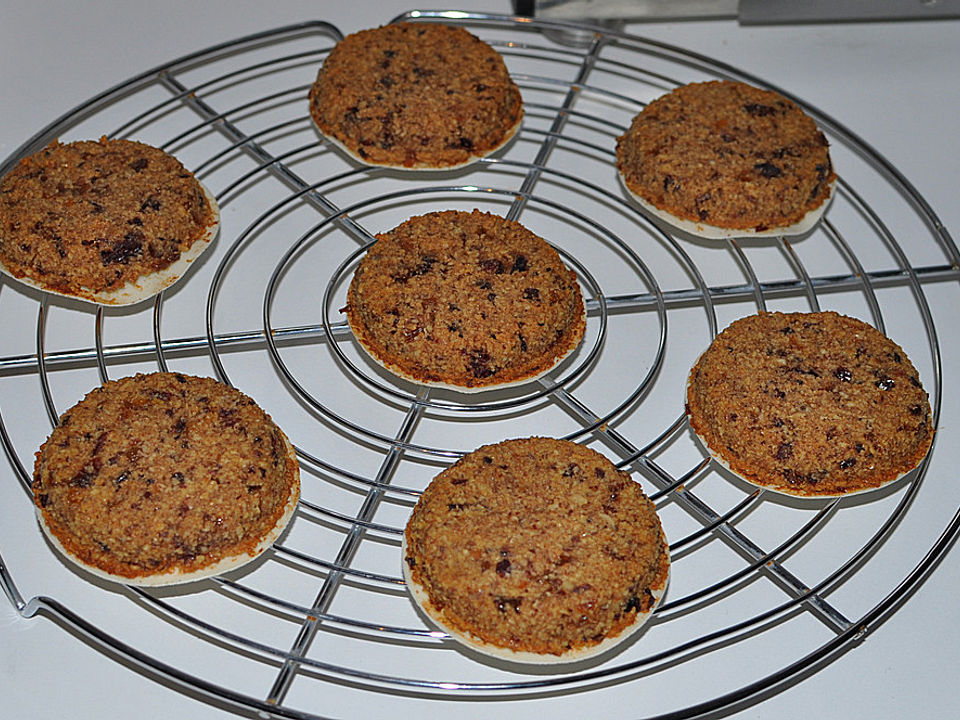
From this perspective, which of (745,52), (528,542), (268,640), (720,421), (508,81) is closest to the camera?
(528,542)

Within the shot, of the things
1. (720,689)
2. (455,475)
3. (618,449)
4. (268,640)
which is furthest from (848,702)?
(268,640)

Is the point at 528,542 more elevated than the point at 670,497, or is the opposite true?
the point at 528,542

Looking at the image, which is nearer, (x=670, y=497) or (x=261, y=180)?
(x=670, y=497)

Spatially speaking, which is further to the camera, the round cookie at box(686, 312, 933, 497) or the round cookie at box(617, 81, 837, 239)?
the round cookie at box(617, 81, 837, 239)

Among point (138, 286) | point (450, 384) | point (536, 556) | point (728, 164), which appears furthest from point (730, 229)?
point (138, 286)

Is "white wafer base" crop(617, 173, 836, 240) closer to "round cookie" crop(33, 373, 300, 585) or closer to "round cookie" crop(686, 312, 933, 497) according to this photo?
"round cookie" crop(686, 312, 933, 497)

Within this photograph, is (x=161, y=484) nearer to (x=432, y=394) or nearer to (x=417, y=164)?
(x=432, y=394)

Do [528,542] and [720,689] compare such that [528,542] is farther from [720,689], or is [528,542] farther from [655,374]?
[655,374]

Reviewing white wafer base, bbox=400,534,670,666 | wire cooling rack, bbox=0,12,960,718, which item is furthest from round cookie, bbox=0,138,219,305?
white wafer base, bbox=400,534,670,666
